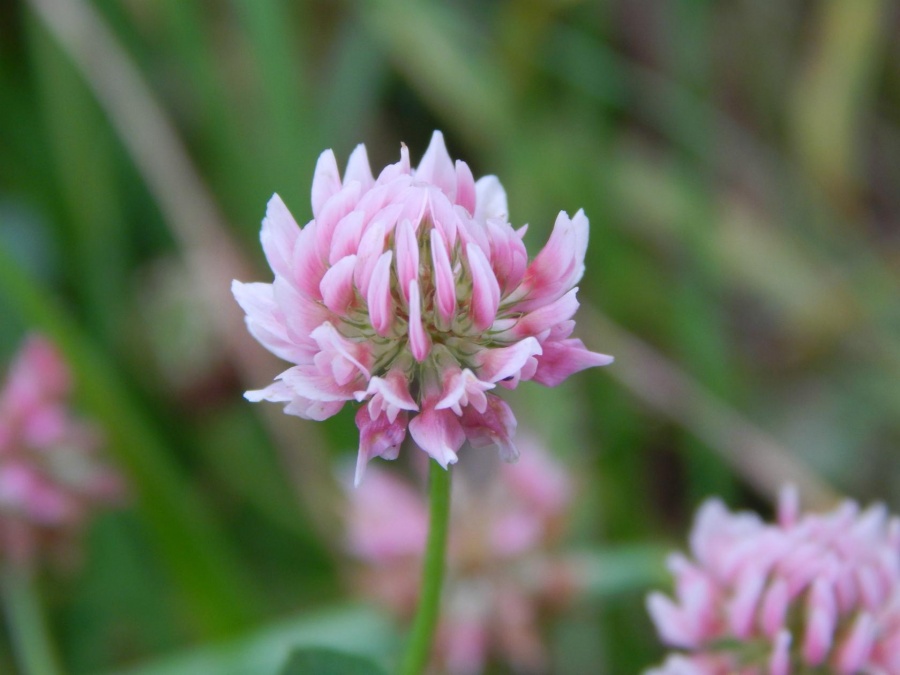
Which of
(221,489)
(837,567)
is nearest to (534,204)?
(221,489)

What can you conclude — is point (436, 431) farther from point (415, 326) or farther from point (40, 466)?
point (40, 466)

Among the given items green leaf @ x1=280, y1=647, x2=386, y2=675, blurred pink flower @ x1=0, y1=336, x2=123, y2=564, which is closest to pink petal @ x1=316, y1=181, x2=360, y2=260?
green leaf @ x1=280, y1=647, x2=386, y2=675

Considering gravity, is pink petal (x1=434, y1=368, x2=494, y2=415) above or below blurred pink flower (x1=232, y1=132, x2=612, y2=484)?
below

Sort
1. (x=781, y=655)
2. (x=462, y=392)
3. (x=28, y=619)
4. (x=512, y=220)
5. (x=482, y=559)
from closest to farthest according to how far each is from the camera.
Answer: (x=462, y=392)
(x=781, y=655)
(x=28, y=619)
(x=482, y=559)
(x=512, y=220)

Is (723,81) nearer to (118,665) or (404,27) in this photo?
(404,27)

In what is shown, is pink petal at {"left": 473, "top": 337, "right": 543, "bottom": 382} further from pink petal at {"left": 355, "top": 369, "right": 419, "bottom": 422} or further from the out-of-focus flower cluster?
the out-of-focus flower cluster

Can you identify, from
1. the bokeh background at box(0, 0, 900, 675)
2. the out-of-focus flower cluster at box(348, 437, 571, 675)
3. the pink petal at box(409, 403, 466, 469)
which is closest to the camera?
the pink petal at box(409, 403, 466, 469)


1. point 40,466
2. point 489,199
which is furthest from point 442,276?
point 40,466
